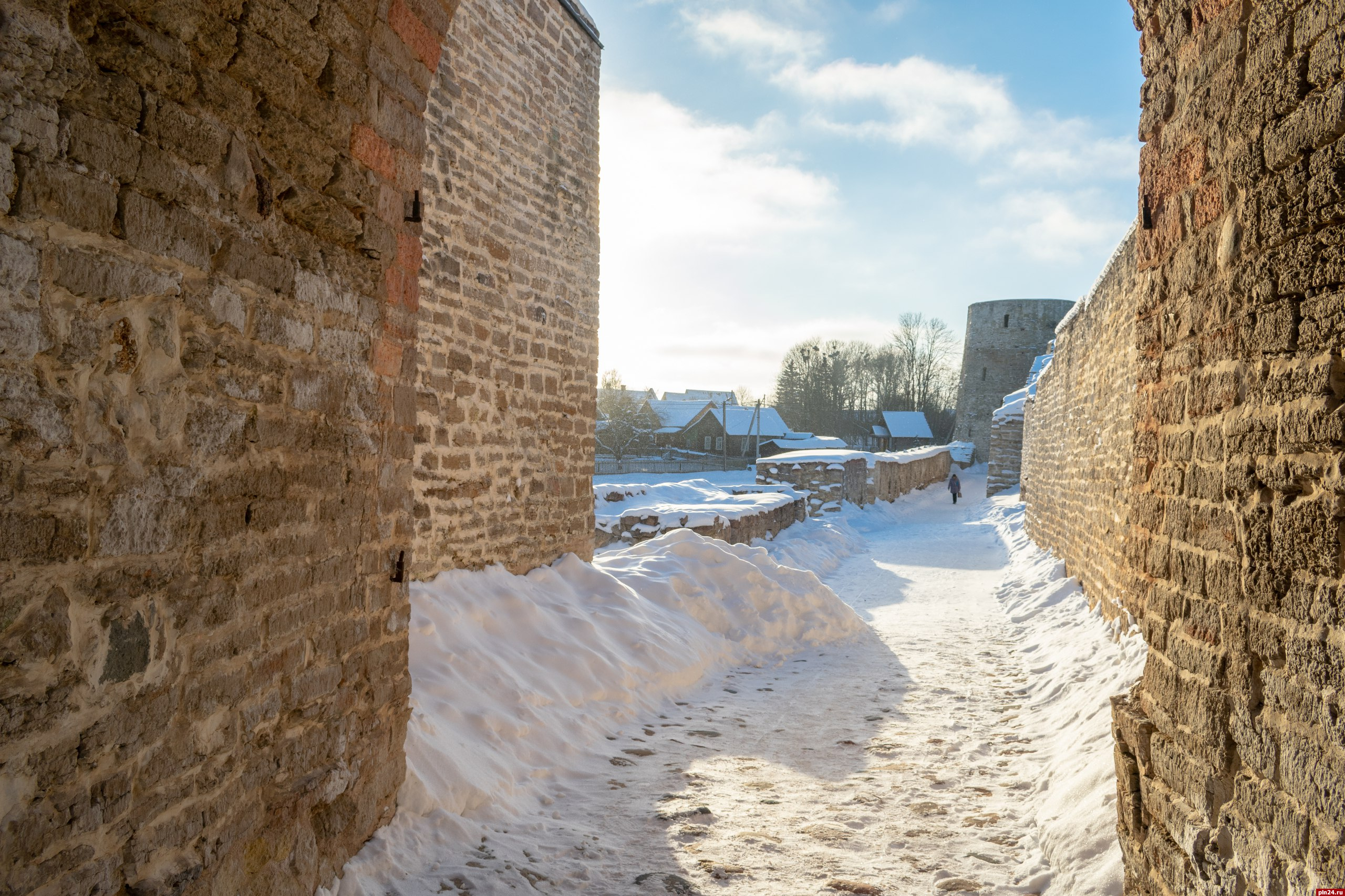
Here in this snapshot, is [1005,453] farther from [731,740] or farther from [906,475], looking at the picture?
[731,740]

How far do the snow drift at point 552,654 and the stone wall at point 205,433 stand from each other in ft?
1.18

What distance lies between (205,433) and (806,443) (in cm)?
3901

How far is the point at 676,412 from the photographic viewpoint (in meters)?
42.6

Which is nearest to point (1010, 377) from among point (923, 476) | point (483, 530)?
point (923, 476)

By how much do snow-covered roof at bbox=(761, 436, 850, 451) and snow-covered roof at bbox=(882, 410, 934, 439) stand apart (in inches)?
280

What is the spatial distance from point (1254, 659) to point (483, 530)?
191 inches

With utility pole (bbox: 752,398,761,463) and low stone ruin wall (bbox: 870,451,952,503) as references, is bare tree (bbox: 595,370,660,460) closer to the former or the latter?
utility pole (bbox: 752,398,761,463)

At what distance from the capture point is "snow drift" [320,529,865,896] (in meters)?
3.56

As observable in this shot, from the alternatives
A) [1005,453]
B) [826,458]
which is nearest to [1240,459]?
[826,458]

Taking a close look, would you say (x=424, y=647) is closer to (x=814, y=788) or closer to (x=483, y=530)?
(x=483, y=530)

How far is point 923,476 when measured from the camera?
87.8 feet

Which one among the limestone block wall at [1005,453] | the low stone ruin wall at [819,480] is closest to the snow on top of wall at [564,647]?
the low stone ruin wall at [819,480]

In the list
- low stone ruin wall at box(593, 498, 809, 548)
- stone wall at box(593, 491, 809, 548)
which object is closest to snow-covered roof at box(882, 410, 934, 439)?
stone wall at box(593, 491, 809, 548)

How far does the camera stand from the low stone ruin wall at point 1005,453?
2394cm
